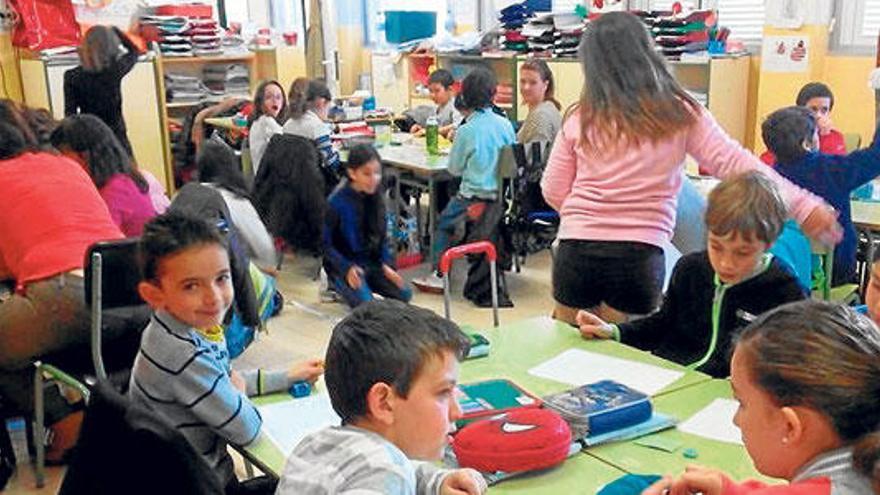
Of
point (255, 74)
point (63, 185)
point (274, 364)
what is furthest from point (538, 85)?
point (255, 74)

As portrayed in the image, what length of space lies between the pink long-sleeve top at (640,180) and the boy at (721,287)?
215 millimetres

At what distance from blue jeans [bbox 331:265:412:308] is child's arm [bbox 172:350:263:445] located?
8.23 ft

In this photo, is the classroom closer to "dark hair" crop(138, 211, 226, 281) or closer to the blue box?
"dark hair" crop(138, 211, 226, 281)

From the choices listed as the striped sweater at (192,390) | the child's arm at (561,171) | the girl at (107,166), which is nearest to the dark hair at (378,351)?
the striped sweater at (192,390)

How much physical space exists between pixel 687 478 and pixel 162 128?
6712 mm

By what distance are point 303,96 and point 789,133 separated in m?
3.03

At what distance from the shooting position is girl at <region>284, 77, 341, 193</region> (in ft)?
17.8

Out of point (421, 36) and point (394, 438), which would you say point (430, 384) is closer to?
point (394, 438)

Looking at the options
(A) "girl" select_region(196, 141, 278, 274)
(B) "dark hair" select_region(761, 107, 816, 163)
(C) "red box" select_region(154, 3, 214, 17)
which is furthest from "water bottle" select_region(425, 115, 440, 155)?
(C) "red box" select_region(154, 3, 214, 17)

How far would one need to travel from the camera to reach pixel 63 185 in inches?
126

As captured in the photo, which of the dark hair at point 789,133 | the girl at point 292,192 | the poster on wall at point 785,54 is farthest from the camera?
the poster on wall at point 785,54

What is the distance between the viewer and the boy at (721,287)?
7.10 feet

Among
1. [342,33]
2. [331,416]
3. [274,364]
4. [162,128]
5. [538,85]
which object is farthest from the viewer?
[342,33]

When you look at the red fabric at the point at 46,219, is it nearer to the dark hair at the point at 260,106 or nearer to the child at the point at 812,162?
the child at the point at 812,162
